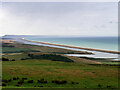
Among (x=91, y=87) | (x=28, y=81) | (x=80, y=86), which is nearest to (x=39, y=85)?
(x=28, y=81)

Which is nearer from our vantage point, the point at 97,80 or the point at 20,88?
the point at 20,88

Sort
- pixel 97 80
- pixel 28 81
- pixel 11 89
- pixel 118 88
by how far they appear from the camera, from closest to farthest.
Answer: pixel 11 89, pixel 118 88, pixel 28 81, pixel 97 80

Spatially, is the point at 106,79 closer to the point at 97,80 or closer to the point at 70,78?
the point at 97,80

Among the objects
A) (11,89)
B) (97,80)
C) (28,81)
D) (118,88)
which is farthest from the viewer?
(97,80)

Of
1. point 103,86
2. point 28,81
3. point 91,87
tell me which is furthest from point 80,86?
point 28,81

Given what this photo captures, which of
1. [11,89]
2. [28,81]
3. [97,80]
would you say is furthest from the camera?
[97,80]

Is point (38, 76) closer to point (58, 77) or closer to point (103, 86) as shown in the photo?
point (58, 77)

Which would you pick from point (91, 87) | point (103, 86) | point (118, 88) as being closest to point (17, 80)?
point (91, 87)

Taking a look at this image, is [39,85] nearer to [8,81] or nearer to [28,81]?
[28,81]

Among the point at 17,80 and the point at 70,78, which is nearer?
the point at 17,80
